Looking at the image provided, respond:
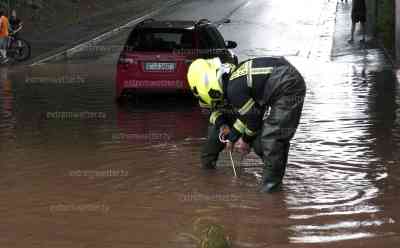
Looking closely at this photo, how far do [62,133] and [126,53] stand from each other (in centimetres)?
352

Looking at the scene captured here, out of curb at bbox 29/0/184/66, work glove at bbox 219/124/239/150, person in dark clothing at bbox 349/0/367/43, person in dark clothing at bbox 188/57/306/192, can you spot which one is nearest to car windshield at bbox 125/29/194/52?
work glove at bbox 219/124/239/150

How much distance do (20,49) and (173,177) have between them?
52.9ft

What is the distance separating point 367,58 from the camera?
23.2 metres

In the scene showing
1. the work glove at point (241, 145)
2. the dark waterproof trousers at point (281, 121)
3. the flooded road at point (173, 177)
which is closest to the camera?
the flooded road at point (173, 177)

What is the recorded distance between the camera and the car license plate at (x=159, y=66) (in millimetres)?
15160

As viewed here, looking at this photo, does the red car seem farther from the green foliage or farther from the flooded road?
the green foliage

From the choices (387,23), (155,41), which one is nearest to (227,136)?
(155,41)

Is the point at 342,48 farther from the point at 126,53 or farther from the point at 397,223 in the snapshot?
the point at 397,223

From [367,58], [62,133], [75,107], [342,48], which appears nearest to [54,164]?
[62,133]

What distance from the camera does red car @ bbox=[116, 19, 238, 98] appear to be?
15.2m

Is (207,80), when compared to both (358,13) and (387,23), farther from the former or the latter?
(358,13)

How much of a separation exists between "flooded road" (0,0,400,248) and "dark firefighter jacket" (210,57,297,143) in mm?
727

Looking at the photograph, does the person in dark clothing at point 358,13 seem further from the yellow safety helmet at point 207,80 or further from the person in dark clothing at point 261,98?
the yellow safety helmet at point 207,80

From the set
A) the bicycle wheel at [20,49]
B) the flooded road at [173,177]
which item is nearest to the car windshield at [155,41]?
the flooded road at [173,177]
